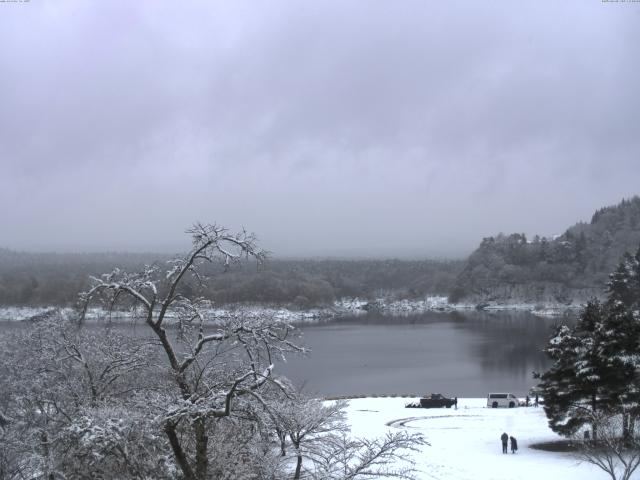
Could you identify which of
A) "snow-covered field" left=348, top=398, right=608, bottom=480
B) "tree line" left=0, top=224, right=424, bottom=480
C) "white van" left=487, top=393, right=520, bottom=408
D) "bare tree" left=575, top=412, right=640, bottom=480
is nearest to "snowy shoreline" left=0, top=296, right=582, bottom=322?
"white van" left=487, top=393, right=520, bottom=408

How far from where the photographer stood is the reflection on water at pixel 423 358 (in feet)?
115

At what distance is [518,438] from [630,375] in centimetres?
371

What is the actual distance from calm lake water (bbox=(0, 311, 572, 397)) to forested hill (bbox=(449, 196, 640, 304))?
30.4m

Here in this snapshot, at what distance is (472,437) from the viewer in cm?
1770

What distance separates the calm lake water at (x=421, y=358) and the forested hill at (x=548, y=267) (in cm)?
3039

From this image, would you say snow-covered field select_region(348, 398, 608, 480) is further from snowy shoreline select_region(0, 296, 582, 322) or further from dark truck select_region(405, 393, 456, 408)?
snowy shoreline select_region(0, 296, 582, 322)

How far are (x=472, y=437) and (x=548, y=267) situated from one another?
100 metres

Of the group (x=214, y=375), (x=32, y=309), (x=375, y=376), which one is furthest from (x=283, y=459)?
(x=32, y=309)

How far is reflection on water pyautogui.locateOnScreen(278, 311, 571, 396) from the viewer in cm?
3512

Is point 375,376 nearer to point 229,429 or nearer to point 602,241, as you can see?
point 229,429

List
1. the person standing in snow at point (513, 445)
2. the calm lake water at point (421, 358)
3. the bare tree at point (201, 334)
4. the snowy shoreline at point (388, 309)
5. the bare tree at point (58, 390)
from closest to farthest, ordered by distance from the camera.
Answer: the bare tree at point (201, 334) < the bare tree at point (58, 390) < the person standing in snow at point (513, 445) < the calm lake water at point (421, 358) < the snowy shoreline at point (388, 309)

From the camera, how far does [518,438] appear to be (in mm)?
17438

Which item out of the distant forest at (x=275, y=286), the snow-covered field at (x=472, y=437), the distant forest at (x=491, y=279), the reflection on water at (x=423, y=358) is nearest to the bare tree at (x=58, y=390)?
the snow-covered field at (x=472, y=437)

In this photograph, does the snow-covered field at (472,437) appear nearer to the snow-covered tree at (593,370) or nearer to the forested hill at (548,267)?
the snow-covered tree at (593,370)
